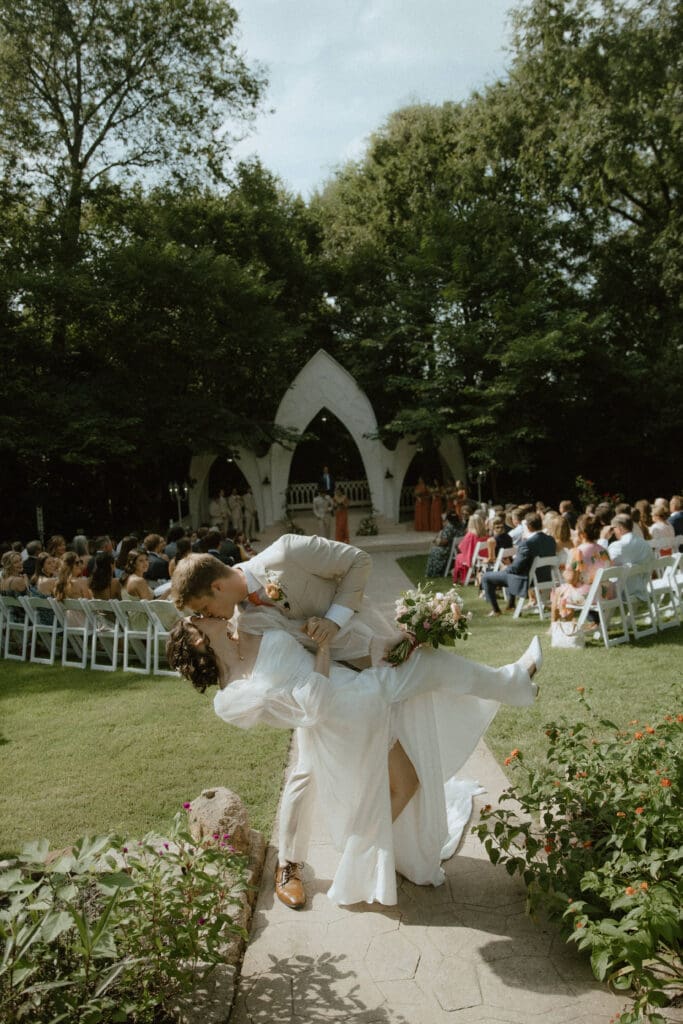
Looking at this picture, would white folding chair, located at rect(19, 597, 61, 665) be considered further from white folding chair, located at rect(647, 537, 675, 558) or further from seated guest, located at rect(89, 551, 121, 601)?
white folding chair, located at rect(647, 537, 675, 558)

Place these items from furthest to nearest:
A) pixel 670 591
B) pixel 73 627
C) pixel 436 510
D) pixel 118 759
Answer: pixel 436 510 < pixel 73 627 < pixel 670 591 < pixel 118 759

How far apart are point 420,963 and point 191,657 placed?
1581 millimetres

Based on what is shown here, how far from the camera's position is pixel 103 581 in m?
8.83

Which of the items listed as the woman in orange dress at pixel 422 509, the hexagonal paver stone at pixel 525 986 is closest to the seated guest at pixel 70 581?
the hexagonal paver stone at pixel 525 986

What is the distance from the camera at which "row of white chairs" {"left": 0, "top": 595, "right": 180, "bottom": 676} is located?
827 cm

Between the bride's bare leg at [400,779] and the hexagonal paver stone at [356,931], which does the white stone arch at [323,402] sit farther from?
the hexagonal paver stone at [356,931]

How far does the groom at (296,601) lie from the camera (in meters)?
3.14

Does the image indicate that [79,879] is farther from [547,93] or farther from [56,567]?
[547,93]

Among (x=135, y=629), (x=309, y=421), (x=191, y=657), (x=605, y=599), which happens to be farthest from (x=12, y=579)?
(x=309, y=421)

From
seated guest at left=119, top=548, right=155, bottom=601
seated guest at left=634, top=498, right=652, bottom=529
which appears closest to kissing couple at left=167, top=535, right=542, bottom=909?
seated guest at left=119, top=548, right=155, bottom=601

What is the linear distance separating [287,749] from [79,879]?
3.40 m

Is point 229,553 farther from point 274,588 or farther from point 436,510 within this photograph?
point 436,510

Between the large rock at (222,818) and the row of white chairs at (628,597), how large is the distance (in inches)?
198

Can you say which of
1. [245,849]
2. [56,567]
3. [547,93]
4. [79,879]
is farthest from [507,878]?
[547,93]
